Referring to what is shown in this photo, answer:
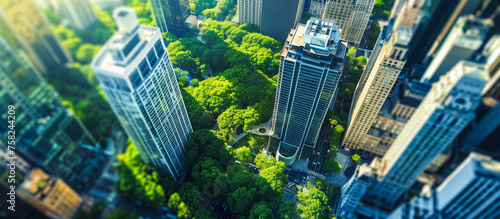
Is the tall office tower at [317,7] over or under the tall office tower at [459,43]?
under

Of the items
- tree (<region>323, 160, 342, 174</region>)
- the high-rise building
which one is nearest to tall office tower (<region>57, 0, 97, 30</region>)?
tree (<region>323, 160, 342, 174</region>)

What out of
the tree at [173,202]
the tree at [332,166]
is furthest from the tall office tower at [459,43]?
the tree at [332,166]

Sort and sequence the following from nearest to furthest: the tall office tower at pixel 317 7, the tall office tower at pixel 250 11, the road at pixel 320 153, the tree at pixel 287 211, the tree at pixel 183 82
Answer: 1. the tree at pixel 287 211
2. the road at pixel 320 153
3. the tree at pixel 183 82
4. the tall office tower at pixel 250 11
5. the tall office tower at pixel 317 7

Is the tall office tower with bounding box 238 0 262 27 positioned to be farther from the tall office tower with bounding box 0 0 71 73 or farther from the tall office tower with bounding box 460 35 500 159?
the tall office tower with bounding box 0 0 71 73

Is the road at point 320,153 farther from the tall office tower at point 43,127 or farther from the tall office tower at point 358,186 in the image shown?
the tall office tower at point 43,127

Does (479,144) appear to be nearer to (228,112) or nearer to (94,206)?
(94,206)

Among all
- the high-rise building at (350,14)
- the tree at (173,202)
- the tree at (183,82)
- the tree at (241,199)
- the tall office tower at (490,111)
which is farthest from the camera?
the high-rise building at (350,14)

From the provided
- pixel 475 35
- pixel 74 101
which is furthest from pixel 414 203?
pixel 74 101
